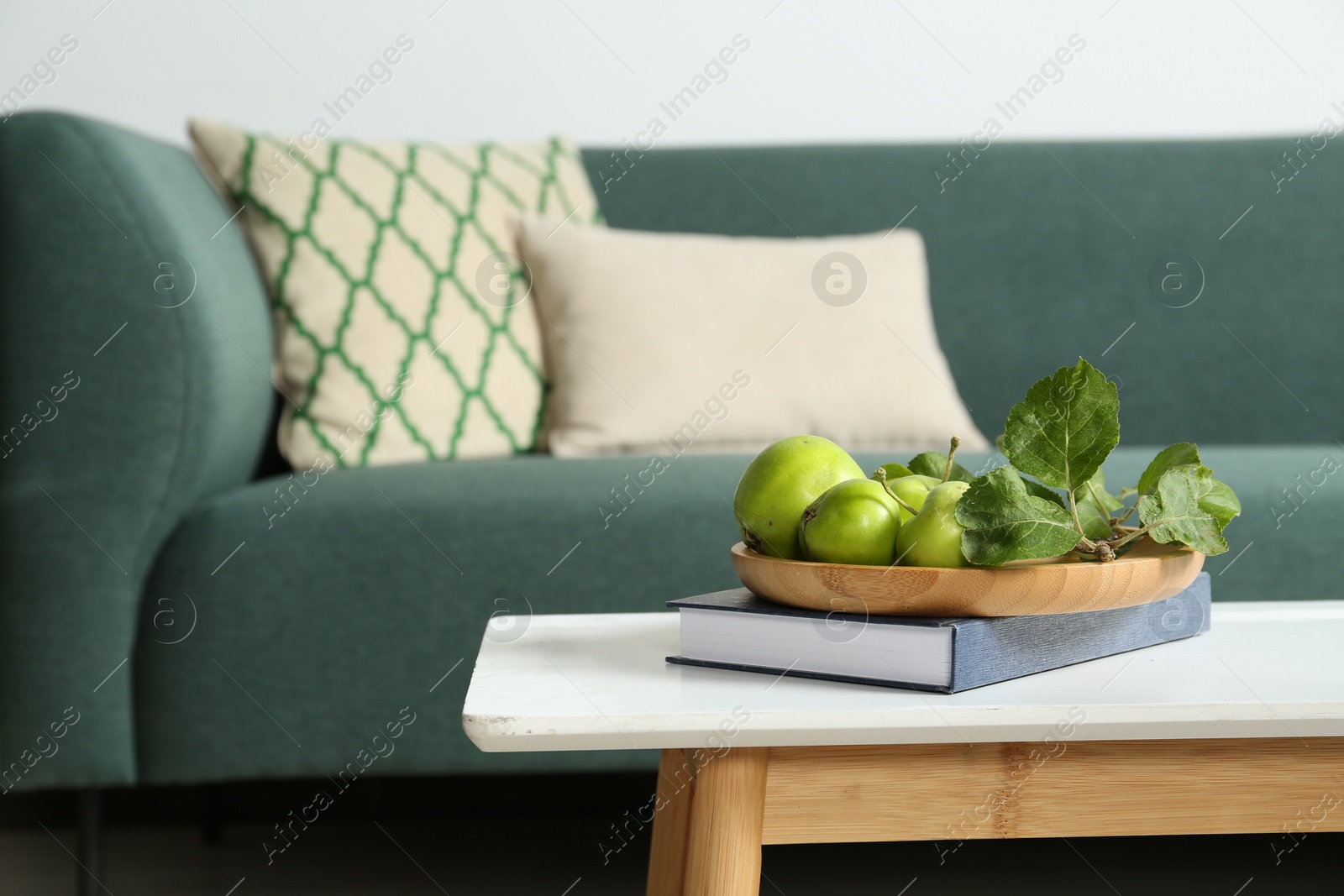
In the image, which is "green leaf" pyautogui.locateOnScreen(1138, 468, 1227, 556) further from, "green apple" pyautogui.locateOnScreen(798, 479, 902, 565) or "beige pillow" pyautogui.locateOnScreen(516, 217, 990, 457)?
"beige pillow" pyautogui.locateOnScreen(516, 217, 990, 457)

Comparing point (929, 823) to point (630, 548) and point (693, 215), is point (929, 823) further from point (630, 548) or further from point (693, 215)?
point (693, 215)

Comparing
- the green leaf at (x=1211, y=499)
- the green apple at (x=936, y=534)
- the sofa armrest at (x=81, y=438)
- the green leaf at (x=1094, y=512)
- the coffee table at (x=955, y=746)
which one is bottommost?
the sofa armrest at (x=81, y=438)

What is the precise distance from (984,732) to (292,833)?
1.33 metres

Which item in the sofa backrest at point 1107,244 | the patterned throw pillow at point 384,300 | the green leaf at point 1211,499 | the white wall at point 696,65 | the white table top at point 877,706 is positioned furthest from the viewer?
the white wall at point 696,65

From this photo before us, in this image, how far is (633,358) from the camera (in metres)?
1.54

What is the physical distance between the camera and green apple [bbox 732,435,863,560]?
0.63 metres

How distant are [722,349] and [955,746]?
102 centimetres

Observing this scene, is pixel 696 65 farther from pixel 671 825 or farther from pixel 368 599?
pixel 671 825

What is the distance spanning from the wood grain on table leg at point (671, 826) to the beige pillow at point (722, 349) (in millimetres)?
823

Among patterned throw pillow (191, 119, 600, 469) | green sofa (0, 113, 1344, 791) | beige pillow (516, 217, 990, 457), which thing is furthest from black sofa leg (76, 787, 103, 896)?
beige pillow (516, 217, 990, 457)

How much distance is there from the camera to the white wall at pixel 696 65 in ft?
6.76

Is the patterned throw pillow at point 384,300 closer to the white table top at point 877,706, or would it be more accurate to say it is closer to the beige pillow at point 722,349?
the beige pillow at point 722,349

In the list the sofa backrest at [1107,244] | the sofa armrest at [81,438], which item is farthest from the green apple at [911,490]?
the sofa backrest at [1107,244]

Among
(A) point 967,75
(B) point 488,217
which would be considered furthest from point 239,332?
(A) point 967,75
